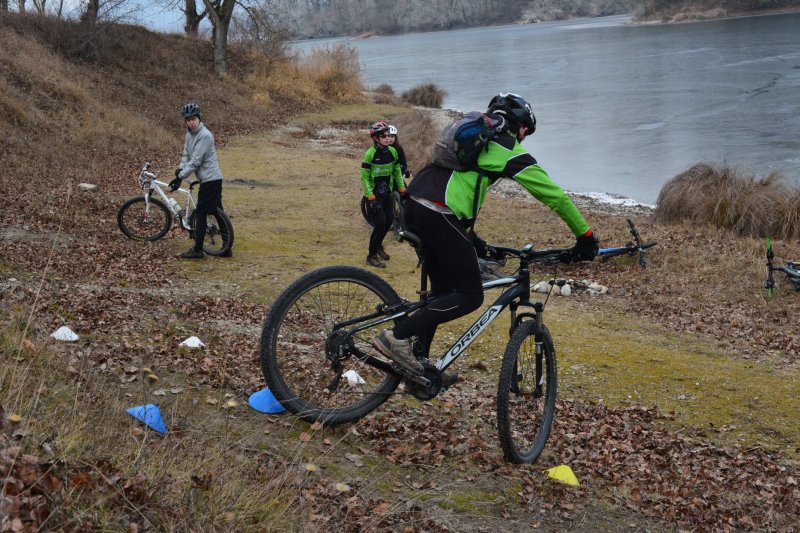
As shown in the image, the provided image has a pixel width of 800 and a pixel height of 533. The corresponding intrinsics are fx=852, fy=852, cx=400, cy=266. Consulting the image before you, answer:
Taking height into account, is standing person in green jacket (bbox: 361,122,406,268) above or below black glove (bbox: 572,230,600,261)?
below

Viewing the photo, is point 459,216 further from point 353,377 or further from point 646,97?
point 646,97

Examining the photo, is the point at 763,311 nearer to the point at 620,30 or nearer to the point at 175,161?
the point at 175,161

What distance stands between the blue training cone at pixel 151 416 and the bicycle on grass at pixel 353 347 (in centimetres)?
67

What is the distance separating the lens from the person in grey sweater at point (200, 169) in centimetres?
1149

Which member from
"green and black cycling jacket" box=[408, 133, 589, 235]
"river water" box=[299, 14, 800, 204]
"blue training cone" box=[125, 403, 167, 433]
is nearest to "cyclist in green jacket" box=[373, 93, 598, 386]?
"green and black cycling jacket" box=[408, 133, 589, 235]

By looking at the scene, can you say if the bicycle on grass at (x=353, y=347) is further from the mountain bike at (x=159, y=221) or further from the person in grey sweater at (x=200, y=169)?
the mountain bike at (x=159, y=221)

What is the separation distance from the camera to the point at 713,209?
17047 mm

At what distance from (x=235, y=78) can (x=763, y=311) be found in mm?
30956

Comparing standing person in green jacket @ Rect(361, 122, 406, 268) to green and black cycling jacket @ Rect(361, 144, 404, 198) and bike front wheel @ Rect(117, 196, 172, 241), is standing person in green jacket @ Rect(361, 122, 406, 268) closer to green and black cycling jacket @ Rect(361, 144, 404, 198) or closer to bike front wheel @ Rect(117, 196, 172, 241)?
green and black cycling jacket @ Rect(361, 144, 404, 198)

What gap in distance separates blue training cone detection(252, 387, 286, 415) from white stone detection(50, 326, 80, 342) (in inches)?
68.0

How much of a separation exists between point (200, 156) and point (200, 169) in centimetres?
22

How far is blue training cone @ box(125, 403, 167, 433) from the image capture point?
4.91 m

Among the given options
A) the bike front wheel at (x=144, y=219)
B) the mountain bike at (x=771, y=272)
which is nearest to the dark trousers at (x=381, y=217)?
the bike front wheel at (x=144, y=219)

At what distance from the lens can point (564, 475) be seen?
5.53m
